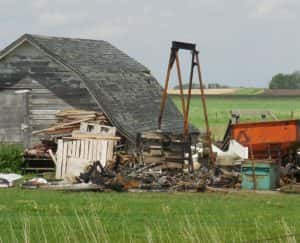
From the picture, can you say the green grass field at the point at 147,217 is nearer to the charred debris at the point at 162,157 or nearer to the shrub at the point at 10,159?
the charred debris at the point at 162,157

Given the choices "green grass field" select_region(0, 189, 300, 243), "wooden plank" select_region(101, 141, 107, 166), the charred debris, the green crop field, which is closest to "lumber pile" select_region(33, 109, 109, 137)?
the charred debris

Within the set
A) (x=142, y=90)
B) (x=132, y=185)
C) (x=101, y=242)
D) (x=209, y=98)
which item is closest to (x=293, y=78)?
(x=209, y=98)

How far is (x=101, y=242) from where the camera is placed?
1220cm

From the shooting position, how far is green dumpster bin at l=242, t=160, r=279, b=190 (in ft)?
76.9

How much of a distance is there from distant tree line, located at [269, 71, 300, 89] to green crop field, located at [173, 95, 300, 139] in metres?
43.4

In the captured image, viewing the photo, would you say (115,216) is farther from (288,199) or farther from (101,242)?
(288,199)

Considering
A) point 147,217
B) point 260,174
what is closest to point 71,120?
point 260,174

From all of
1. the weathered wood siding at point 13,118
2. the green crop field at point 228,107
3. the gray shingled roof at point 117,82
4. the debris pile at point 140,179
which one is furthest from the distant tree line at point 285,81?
the debris pile at point 140,179

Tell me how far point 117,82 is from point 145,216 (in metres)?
15.7

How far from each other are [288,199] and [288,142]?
4.30 m

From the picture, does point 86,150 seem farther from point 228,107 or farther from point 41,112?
point 228,107

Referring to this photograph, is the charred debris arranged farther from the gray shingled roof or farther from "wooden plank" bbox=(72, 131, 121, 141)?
the gray shingled roof

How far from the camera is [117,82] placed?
1252 inches

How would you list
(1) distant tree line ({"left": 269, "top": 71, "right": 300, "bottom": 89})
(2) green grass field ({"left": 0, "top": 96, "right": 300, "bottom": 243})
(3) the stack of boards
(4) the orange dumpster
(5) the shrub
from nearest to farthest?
(2) green grass field ({"left": 0, "top": 96, "right": 300, "bottom": 243}), (4) the orange dumpster, (3) the stack of boards, (5) the shrub, (1) distant tree line ({"left": 269, "top": 71, "right": 300, "bottom": 89})
